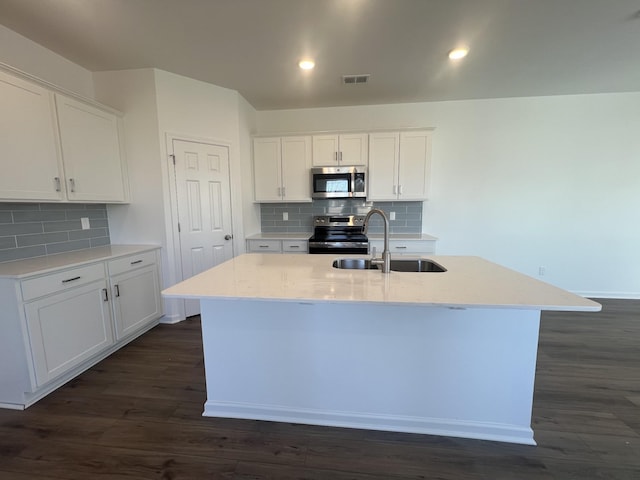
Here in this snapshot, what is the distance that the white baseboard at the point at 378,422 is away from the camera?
1.56 m

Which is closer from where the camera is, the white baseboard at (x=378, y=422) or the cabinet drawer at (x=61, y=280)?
the white baseboard at (x=378, y=422)

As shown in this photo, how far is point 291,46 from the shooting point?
2410 millimetres

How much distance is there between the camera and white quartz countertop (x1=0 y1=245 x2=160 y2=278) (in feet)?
6.00

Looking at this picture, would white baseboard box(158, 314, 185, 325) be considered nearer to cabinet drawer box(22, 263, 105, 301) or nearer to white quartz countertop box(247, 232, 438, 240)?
cabinet drawer box(22, 263, 105, 301)

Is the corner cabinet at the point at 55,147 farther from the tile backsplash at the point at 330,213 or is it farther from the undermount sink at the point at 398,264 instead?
the undermount sink at the point at 398,264

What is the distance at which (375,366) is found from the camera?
161 centimetres

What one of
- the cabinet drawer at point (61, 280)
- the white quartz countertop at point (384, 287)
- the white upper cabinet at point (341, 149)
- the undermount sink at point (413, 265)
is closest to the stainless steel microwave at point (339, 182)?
the white upper cabinet at point (341, 149)

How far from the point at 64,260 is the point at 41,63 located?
176 centimetres

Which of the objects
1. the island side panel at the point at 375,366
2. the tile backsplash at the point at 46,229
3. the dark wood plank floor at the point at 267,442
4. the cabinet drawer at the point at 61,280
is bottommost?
the dark wood plank floor at the point at 267,442

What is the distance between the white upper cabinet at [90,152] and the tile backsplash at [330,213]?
1840mm

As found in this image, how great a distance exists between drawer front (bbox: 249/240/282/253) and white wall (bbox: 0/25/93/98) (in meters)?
2.32

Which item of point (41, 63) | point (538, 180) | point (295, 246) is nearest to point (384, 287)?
point (295, 246)

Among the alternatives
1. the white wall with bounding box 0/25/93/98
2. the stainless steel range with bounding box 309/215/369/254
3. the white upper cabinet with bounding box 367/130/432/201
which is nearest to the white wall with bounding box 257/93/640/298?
the white upper cabinet with bounding box 367/130/432/201

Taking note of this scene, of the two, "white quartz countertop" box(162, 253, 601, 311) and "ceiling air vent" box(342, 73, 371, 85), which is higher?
"ceiling air vent" box(342, 73, 371, 85)
